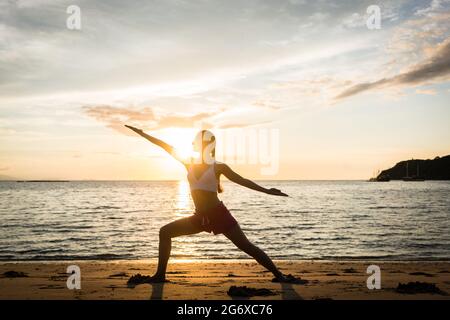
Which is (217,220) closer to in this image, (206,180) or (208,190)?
(208,190)

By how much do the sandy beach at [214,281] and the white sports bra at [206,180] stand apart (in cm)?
182

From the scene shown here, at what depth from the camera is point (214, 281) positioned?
29.0ft

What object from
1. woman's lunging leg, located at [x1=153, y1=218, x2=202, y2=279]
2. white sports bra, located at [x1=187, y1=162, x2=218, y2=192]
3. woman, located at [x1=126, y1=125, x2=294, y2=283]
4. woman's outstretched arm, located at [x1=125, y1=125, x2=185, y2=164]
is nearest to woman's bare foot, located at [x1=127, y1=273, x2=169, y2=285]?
woman's lunging leg, located at [x1=153, y1=218, x2=202, y2=279]

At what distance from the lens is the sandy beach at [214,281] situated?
7.36 metres

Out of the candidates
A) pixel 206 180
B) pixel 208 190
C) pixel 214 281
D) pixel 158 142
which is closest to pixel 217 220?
pixel 208 190

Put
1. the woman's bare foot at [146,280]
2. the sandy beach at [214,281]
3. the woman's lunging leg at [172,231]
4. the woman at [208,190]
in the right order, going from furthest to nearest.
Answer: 1. the woman's bare foot at [146,280]
2. the woman's lunging leg at [172,231]
3. the sandy beach at [214,281]
4. the woman at [208,190]

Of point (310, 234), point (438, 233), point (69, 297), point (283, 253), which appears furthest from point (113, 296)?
point (438, 233)

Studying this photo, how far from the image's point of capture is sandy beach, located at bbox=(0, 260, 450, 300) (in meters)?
7.36

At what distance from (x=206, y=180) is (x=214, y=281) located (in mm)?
2669

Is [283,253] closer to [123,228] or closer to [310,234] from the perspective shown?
[310,234]

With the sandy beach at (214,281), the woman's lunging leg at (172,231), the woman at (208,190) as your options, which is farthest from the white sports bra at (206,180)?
the sandy beach at (214,281)

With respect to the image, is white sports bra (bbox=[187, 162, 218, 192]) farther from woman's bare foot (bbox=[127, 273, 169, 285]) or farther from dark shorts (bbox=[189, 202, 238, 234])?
woman's bare foot (bbox=[127, 273, 169, 285])

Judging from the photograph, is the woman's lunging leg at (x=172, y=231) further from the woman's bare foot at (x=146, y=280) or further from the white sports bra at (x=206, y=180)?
the white sports bra at (x=206, y=180)
